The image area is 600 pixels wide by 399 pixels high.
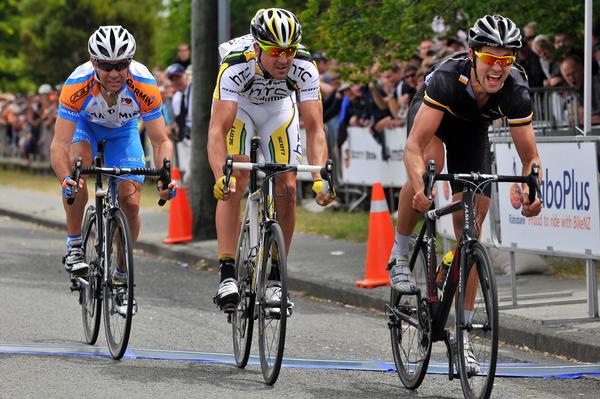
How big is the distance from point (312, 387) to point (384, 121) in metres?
10.5

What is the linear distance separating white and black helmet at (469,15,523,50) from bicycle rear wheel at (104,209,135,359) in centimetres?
263

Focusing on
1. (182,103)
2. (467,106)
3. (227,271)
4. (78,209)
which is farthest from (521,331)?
(182,103)

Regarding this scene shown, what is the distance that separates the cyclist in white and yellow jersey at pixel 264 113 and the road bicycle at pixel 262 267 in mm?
80

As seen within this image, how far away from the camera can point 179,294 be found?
12.5 m

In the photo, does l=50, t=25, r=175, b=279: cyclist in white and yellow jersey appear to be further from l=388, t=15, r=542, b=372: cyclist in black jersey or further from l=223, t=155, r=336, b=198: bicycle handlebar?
l=388, t=15, r=542, b=372: cyclist in black jersey

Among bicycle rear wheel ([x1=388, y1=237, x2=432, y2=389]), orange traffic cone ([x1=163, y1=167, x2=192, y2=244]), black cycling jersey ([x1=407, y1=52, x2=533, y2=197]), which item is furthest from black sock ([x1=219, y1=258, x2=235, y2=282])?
orange traffic cone ([x1=163, y1=167, x2=192, y2=244])

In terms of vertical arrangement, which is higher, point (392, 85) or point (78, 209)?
point (392, 85)

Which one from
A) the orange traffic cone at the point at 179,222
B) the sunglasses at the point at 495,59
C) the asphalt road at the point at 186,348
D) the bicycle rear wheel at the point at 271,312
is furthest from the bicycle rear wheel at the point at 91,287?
the orange traffic cone at the point at 179,222

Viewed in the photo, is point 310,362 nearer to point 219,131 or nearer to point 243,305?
point 243,305

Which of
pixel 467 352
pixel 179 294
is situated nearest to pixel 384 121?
Answer: pixel 179 294

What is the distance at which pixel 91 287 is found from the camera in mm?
9547

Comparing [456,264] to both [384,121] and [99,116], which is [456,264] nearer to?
[99,116]

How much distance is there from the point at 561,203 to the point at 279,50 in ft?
9.46

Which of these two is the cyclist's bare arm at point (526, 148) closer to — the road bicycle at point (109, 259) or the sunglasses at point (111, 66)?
the road bicycle at point (109, 259)
